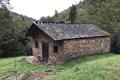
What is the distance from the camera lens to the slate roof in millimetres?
23734

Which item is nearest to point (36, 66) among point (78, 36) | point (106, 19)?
point (78, 36)

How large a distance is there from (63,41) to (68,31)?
7.65 feet

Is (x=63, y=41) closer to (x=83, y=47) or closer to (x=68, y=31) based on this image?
(x=68, y=31)

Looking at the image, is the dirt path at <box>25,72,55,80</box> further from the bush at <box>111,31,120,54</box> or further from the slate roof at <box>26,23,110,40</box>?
the bush at <box>111,31,120,54</box>

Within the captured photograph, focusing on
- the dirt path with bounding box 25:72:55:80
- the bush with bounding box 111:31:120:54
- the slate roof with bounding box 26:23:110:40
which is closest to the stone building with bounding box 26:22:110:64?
the slate roof with bounding box 26:23:110:40

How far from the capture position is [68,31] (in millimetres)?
25484

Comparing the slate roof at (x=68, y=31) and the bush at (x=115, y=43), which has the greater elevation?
the slate roof at (x=68, y=31)

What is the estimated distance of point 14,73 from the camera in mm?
20844

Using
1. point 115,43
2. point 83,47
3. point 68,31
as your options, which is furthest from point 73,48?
point 115,43

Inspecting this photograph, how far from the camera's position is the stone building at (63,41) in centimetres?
2373

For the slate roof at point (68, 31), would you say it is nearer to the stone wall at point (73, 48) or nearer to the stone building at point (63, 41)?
the stone building at point (63, 41)

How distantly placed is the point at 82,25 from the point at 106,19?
1231cm

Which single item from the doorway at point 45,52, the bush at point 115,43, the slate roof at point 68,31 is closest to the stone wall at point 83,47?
the slate roof at point 68,31

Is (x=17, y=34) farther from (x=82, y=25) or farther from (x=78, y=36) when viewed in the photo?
(x=78, y=36)
